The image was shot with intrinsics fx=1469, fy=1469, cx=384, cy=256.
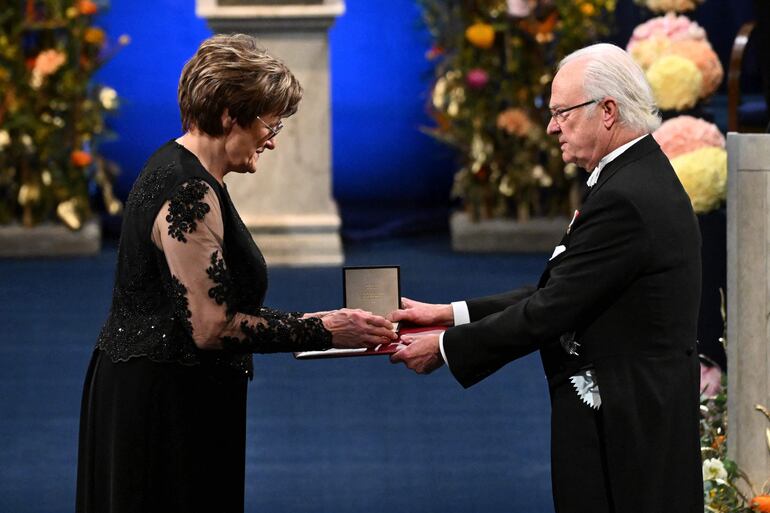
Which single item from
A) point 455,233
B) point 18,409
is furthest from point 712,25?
point 18,409

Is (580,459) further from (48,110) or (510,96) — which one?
(48,110)

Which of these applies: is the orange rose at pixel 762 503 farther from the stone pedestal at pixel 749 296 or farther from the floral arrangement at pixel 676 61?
the floral arrangement at pixel 676 61

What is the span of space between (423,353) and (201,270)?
0.58m

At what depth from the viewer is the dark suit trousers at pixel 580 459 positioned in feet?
8.93

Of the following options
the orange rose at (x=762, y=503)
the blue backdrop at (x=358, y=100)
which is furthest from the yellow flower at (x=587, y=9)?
the orange rose at (x=762, y=503)

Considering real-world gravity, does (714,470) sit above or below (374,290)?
below

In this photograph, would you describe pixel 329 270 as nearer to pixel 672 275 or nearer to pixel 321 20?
pixel 321 20

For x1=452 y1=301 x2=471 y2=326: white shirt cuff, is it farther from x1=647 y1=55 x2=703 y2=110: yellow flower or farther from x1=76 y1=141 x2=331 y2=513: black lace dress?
x1=647 y1=55 x2=703 y2=110: yellow flower

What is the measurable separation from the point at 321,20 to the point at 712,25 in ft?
8.53

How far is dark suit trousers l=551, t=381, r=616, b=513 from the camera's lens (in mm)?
2723

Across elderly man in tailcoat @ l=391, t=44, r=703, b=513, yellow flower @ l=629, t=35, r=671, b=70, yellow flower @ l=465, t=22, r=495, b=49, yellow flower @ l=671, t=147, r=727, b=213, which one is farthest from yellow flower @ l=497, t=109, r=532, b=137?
elderly man in tailcoat @ l=391, t=44, r=703, b=513

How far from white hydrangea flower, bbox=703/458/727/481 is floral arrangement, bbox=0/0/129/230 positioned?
17.6 feet

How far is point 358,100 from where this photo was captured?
10.4 metres

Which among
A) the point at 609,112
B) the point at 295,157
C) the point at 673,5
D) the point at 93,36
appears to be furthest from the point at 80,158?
the point at 609,112
